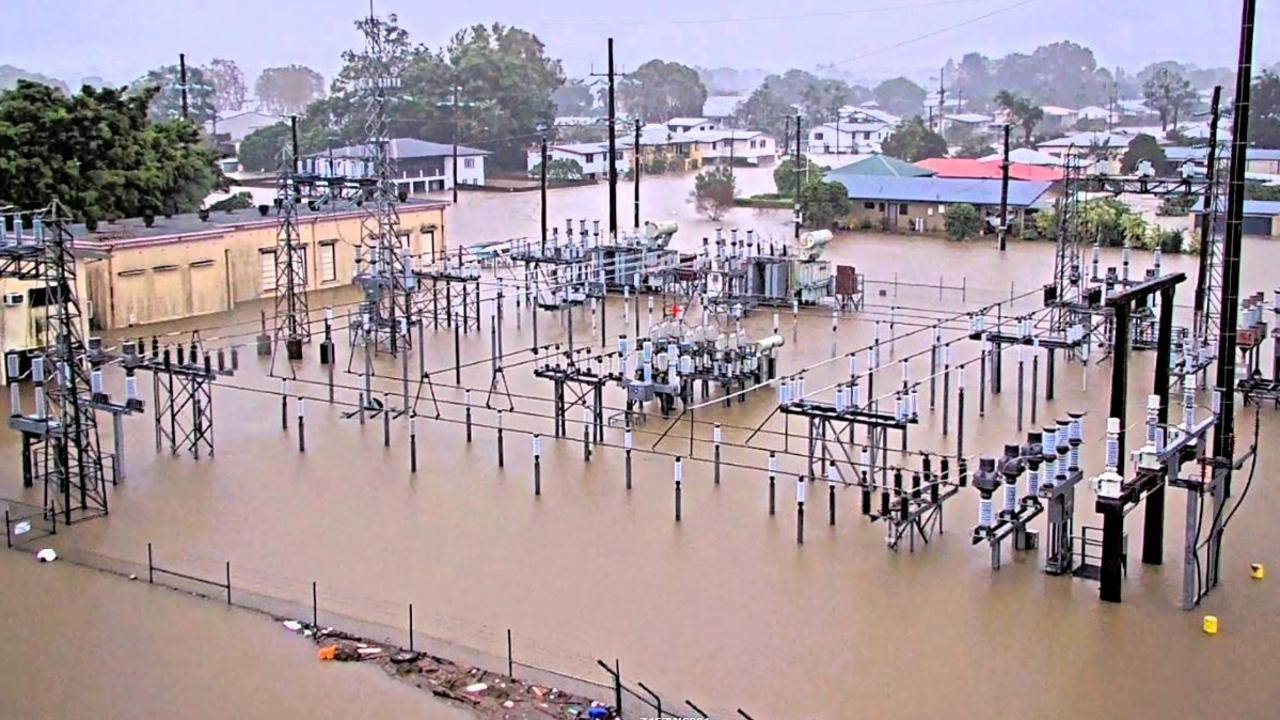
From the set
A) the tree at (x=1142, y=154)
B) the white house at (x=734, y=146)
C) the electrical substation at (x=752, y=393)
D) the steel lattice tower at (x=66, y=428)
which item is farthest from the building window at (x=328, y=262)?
the white house at (x=734, y=146)

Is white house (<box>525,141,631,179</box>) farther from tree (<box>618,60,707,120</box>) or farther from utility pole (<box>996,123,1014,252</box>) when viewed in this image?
tree (<box>618,60,707,120</box>)

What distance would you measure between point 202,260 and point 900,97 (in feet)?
353

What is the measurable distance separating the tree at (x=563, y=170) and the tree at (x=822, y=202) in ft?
55.0

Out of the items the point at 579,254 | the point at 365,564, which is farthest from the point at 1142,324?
the point at 365,564

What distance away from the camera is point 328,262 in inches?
1204

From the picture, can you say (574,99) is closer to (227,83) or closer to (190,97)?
(227,83)

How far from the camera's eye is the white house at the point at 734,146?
65875 millimetres

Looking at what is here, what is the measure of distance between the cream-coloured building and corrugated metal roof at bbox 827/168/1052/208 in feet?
47.2

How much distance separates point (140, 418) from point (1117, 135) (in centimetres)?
5396

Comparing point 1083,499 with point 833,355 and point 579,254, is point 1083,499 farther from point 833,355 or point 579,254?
point 579,254

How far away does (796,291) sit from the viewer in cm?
2727

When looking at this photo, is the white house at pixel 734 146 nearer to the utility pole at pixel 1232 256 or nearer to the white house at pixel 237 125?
the white house at pixel 237 125

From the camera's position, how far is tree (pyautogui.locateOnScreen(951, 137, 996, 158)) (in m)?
67.5

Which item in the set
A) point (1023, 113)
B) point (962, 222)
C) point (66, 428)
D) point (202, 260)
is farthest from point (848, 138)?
point (66, 428)
